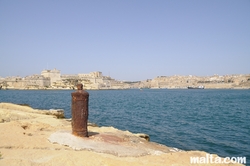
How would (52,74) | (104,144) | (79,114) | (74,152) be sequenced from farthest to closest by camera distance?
(52,74)
(79,114)
(104,144)
(74,152)

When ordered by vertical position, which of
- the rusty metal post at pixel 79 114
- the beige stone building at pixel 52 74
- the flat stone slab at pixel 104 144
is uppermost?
the beige stone building at pixel 52 74

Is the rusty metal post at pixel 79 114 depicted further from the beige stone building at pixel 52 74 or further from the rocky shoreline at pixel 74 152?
the beige stone building at pixel 52 74

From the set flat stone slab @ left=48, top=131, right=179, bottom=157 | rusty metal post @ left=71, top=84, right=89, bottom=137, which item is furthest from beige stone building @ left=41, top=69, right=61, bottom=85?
flat stone slab @ left=48, top=131, right=179, bottom=157

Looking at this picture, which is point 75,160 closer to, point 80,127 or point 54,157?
point 54,157

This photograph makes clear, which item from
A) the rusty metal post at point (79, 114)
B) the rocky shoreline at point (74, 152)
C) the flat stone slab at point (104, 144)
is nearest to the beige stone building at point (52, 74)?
the rocky shoreline at point (74, 152)

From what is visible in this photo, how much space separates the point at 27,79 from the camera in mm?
136250

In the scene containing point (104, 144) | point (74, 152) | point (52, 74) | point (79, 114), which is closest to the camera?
point (74, 152)

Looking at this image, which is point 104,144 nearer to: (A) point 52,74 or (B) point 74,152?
(B) point 74,152

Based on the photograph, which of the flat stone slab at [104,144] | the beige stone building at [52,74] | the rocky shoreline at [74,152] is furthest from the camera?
the beige stone building at [52,74]

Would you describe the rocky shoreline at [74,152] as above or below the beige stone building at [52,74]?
below

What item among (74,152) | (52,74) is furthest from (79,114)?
(52,74)

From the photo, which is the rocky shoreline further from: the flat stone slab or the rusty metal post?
the rusty metal post

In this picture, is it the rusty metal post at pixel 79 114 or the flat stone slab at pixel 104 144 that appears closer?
the flat stone slab at pixel 104 144

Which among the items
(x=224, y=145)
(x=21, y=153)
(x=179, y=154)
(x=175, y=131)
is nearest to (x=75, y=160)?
(x=21, y=153)
